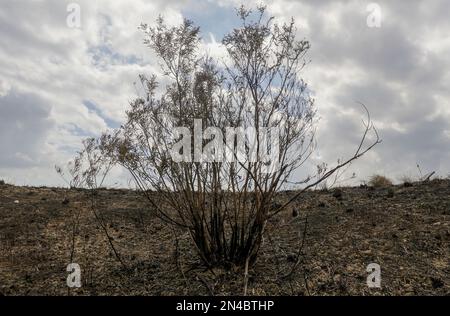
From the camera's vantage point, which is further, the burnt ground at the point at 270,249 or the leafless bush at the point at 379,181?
the leafless bush at the point at 379,181

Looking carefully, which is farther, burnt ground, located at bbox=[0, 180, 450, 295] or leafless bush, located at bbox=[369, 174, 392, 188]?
leafless bush, located at bbox=[369, 174, 392, 188]

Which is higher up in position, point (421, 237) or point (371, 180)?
point (371, 180)

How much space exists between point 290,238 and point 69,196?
280 inches

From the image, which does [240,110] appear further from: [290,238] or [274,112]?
[290,238]

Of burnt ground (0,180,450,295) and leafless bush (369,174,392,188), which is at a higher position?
leafless bush (369,174,392,188)

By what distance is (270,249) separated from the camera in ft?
27.8

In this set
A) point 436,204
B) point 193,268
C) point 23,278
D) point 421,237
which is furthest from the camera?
point 436,204

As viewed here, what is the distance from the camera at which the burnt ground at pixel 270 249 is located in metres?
7.08

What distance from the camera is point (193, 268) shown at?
7.52m

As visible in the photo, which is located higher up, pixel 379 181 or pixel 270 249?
pixel 379 181

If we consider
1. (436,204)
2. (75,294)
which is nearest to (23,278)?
(75,294)

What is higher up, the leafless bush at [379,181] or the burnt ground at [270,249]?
the leafless bush at [379,181]

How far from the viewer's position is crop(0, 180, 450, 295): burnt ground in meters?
7.08

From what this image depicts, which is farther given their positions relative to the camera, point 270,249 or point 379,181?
point 379,181
